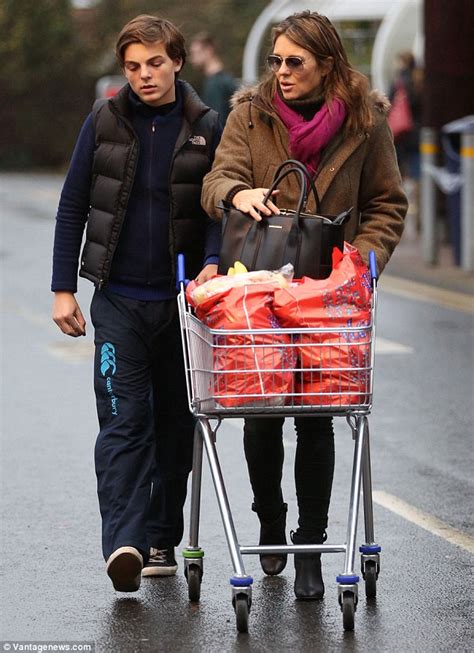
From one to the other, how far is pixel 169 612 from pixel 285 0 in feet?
85.4

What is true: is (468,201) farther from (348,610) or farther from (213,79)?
(348,610)

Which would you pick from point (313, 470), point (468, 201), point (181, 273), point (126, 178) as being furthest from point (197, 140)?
point (468, 201)

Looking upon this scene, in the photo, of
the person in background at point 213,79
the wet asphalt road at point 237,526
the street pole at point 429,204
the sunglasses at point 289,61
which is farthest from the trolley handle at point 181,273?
the person in background at point 213,79

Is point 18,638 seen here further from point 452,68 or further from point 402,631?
point 452,68

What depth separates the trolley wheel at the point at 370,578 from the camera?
18.0 ft

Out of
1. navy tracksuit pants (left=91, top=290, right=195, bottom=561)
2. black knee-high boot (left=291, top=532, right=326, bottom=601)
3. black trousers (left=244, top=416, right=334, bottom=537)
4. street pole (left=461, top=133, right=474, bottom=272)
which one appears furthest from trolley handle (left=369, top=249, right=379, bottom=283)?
street pole (left=461, top=133, right=474, bottom=272)

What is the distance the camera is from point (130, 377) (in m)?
5.64

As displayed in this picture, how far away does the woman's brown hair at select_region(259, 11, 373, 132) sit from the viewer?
539 centimetres

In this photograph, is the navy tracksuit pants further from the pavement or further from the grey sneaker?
the pavement

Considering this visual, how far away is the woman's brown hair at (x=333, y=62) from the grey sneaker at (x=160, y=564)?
169 centimetres

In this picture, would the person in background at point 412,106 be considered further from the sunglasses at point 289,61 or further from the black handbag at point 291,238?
the black handbag at point 291,238

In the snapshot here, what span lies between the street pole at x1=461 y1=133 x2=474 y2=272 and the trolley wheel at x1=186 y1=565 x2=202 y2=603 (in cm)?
1072

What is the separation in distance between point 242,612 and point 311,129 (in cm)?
161

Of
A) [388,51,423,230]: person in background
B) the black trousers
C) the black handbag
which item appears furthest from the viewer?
[388,51,423,230]: person in background
